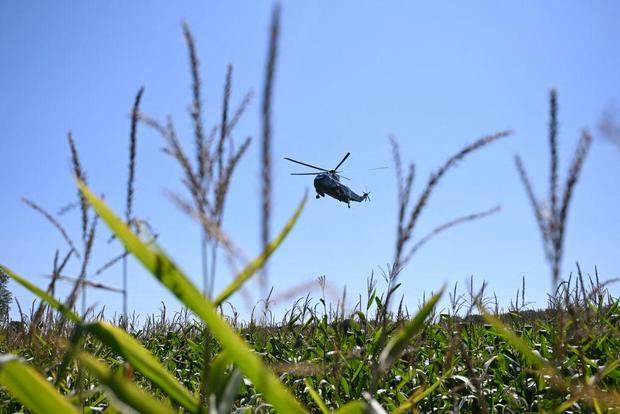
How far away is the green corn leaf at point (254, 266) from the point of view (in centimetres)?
153

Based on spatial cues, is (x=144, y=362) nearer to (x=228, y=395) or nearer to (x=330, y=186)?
(x=228, y=395)

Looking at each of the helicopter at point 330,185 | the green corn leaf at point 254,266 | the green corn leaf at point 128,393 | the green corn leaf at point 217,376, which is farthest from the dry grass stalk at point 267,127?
the helicopter at point 330,185

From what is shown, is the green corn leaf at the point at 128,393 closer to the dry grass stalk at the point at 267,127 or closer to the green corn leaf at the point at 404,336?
Result: the dry grass stalk at the point at 267,127

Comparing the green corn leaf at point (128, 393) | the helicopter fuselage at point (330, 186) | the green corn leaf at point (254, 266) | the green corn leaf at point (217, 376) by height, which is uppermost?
the helicopter fuselage at point (330, 186)

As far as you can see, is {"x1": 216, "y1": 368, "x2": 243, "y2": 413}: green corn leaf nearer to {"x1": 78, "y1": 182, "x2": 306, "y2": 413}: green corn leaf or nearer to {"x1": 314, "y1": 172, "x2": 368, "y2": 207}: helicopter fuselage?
{"x1": 78, "y1": 182, "x2": 306, "y2": 413}: green corn leaf

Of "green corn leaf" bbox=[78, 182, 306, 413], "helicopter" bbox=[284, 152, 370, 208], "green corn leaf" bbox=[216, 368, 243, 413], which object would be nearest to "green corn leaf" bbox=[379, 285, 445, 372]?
"green corn leaf" bbox=[78, 182, 306, 413]

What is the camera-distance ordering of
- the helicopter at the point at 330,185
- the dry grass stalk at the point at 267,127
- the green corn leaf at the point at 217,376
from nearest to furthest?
1. the dry grass stalk at the point at 267,127
2. the green corn leaf at the point at 217,376
3. the helicopter at the point at 330,185

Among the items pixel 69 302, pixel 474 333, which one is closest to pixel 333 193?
pixel 474 333

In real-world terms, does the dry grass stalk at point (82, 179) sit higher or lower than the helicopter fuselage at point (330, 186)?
lower

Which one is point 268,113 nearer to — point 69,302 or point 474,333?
point 69,302

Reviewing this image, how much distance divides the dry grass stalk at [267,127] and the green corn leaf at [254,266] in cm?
20

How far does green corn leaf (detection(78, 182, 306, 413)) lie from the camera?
54.9 inches

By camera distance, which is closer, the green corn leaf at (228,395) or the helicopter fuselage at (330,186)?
the green corn leaf at (228,395)

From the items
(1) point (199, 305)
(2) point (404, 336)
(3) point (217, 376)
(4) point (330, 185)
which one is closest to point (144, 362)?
(3) point (217, 376)
